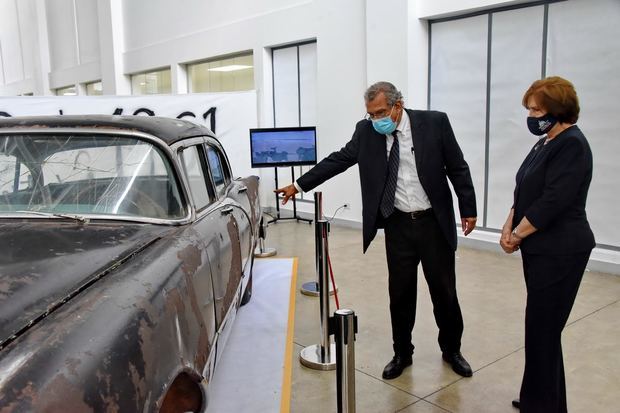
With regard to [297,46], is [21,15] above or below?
above

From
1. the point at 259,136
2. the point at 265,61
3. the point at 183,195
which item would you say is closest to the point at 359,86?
the point at 259,136

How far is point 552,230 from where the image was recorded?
99.2 inches

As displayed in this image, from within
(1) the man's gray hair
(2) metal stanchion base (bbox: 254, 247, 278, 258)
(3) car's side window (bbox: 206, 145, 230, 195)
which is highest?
(1) the man's gray hair

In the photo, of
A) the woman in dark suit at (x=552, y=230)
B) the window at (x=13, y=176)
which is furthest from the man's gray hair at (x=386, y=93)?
the window at (x=13, y=176)

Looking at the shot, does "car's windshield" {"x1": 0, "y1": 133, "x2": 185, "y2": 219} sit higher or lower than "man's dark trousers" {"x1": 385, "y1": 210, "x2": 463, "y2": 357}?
higher

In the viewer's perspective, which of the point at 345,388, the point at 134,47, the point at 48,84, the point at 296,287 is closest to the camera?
the point at 345,388

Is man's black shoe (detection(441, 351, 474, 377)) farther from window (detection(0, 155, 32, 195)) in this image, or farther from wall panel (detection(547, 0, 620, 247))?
wall panel (detection(547, 0, 620, 247))

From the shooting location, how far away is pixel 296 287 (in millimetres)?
5340

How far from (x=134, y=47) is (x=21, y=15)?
9.81 metres

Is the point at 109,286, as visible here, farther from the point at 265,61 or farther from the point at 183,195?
the point at 265,61

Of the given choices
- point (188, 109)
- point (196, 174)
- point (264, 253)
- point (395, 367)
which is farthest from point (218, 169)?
point (188, 109)

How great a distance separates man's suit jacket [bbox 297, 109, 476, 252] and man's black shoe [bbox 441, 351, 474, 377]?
782 millimetres

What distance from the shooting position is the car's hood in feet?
5.26

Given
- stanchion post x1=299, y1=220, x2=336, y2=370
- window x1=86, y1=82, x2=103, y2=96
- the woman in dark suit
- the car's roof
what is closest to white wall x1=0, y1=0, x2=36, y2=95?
window x1=86, y1=82, x2=103, y2=96
